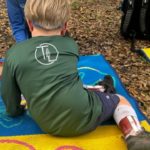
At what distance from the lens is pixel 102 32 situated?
4.30m

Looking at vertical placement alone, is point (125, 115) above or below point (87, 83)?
above

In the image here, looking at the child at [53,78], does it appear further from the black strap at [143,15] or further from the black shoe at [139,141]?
the black strap at [143,15]

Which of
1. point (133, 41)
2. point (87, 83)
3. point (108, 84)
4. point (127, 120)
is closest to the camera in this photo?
point (127, 120)

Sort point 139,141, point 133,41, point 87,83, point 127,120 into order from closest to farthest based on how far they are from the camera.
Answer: point 139,141 → point 127,120 → point 87,83 → point 133,41

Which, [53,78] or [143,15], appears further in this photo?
[143,15]

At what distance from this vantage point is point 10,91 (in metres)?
2.22

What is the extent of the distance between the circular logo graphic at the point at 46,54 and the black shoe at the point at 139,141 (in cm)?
61

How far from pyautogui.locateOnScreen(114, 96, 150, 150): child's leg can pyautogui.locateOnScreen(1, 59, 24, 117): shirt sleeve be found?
0.61 metres

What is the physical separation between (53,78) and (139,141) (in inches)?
22.5

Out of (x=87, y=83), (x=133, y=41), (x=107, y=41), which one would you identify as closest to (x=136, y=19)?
(x=133, y=41)

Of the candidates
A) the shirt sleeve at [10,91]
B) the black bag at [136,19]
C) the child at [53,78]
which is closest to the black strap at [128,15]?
the black bag at [136,19]

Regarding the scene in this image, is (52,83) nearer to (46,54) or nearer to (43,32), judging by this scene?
(46,54)

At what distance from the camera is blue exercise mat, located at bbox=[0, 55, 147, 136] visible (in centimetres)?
230

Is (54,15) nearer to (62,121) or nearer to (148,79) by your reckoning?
(62,121)
